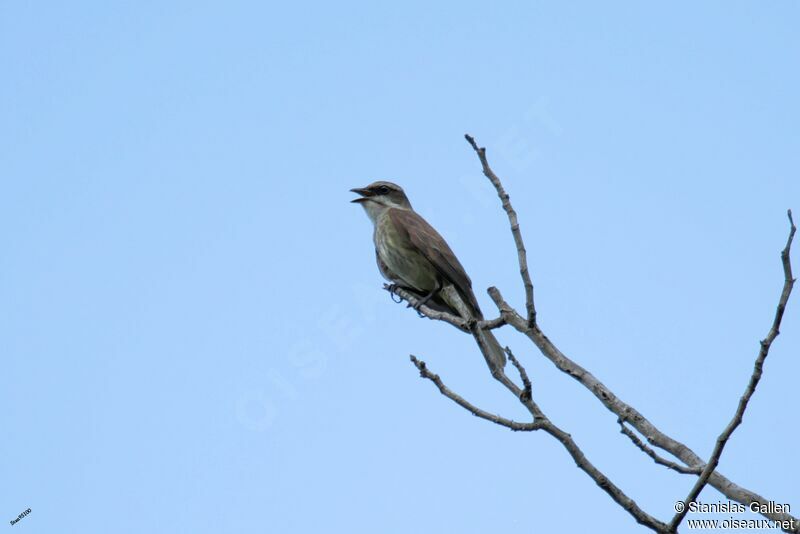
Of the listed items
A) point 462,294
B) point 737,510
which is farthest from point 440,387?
point 462,294

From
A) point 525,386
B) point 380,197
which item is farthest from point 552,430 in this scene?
point 380,197

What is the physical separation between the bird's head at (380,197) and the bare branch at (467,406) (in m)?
6.40

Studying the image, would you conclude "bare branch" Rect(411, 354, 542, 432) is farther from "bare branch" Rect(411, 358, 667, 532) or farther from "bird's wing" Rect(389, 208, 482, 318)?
"bird's wing" Rect(389, 208, 482, 318)

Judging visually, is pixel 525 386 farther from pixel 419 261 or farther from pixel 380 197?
pixel 380 197

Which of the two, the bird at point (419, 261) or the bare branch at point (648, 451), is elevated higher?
the bird at point (419, 261)

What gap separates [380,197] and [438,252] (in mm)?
1549

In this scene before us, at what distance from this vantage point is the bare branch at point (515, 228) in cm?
404

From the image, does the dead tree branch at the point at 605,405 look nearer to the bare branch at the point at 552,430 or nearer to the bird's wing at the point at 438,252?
the bare branch at the point at 552,430

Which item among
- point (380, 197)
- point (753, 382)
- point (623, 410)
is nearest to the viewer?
point (753, 382)

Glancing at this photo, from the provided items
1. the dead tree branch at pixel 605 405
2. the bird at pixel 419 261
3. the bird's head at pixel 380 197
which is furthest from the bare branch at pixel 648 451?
the bird's head at pixel 380 197

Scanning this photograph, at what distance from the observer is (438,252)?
9406 millimetres

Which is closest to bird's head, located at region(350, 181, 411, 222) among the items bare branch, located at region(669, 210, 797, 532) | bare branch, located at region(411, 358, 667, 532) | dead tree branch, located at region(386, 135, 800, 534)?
dead tree branch, located at region(386, 135, 800, 534)

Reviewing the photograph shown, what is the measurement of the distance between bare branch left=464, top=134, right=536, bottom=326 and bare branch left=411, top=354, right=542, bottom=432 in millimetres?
516

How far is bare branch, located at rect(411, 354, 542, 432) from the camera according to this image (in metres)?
3.71
